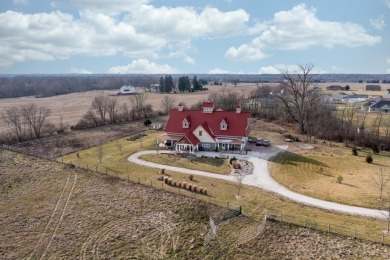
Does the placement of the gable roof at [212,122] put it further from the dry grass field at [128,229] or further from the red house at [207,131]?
the dry grass field at [128,229]

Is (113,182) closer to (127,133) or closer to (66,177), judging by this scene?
(66,177)

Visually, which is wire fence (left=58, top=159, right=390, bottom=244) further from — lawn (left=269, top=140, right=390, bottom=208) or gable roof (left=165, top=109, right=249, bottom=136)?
gable roof (left=165, top=109, right=249, bottom=136)

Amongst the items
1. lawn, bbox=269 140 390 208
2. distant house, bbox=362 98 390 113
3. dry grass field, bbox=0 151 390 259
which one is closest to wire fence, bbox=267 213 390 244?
dry grass field, bbox=0 151 390 259

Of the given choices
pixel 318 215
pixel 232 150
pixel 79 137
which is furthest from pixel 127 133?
pixel 318 215

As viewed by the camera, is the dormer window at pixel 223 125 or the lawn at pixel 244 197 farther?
the dormer window at pixel 223 125

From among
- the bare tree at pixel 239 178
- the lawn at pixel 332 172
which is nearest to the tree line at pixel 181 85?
the lawn at pixel 332 172

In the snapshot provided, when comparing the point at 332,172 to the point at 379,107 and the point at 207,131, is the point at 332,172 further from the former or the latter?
the point at 379,107

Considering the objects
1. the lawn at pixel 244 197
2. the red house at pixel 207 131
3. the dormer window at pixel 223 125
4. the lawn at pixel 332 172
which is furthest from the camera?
the dormer window at pixel 223 125

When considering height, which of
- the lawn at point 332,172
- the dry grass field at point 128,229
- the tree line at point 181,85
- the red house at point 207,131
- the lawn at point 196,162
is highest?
the tree line at point 181,85
